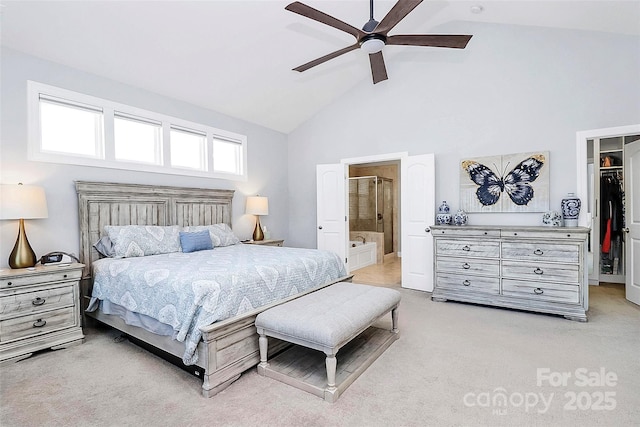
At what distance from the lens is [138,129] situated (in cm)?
403

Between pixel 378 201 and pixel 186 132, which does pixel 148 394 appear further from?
pixel 378 201

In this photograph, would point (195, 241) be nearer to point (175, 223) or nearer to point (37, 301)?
point (175, 223)

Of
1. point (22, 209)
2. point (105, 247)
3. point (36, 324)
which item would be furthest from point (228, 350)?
point (22, 209)

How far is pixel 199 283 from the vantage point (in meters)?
2.19

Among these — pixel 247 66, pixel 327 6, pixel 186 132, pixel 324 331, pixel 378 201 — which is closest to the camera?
pixel 324 331

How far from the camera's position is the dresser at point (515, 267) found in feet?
11.1

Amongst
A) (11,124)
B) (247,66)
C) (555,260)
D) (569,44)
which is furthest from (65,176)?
(569,44)

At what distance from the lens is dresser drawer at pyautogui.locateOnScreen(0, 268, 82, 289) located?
2.53m

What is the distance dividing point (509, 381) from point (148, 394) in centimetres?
243

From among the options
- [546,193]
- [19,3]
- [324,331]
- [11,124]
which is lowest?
[324,331]

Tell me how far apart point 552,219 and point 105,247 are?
5.01 meters

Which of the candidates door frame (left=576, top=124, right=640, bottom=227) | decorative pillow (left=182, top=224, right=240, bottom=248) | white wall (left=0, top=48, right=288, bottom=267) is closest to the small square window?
white wall (left=0, top=48, right=288, bottom=267)

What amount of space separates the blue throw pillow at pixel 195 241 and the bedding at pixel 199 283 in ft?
0.85

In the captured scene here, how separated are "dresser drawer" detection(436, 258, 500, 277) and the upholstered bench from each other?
1.56m
